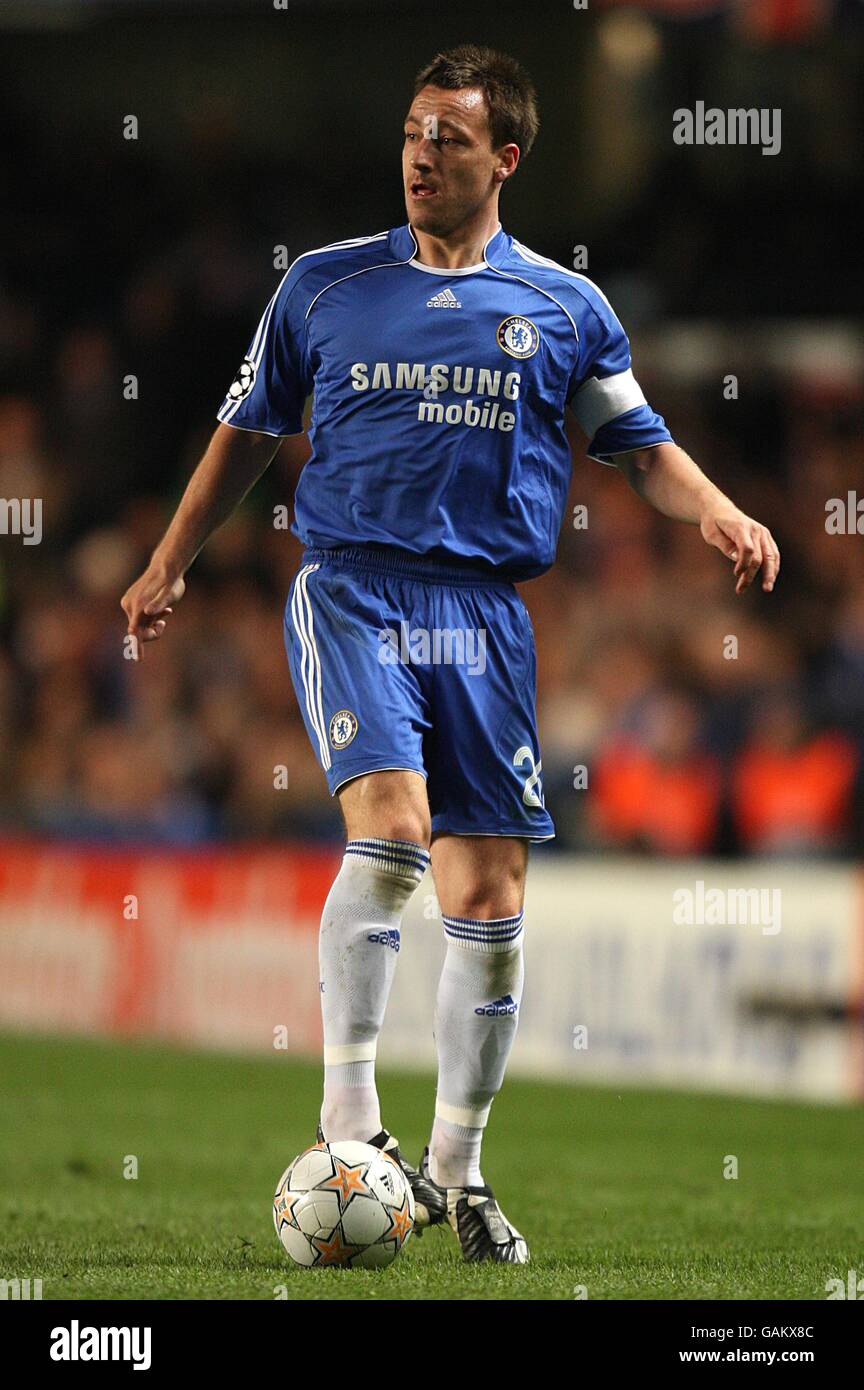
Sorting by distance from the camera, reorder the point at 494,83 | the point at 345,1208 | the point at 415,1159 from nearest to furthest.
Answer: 1. the point at 345,1208
2. the point at 494,83
3. the point at 415,1159

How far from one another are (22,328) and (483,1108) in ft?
42.7

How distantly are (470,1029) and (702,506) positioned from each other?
1375 mm

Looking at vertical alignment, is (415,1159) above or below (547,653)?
below

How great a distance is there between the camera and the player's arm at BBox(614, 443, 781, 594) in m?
5.04

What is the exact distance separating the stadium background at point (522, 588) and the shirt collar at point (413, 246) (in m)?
4.95

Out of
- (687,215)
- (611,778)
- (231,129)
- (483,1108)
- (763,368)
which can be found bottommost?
(483,1108)

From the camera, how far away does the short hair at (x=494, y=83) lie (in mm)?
5145

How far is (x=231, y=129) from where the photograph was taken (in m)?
18.3

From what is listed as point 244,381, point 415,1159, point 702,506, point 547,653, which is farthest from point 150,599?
point 547,653

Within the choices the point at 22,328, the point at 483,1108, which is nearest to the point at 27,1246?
the point at 483,1108

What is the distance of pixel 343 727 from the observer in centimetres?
495

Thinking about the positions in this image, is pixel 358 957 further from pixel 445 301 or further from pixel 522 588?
pixel 522 588

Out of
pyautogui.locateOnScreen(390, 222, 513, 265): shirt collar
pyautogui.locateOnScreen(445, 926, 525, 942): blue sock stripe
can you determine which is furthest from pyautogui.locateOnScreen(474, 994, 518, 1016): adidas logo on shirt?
pyautogui.locateOnScreen(390, 222, 513, 265): shirt collar

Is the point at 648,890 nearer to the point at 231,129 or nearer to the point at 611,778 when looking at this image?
the point at 611,778
